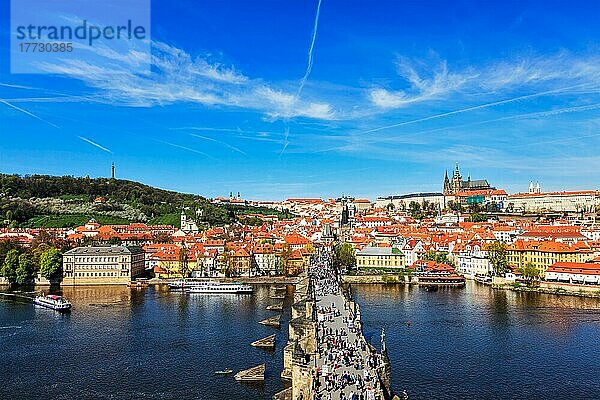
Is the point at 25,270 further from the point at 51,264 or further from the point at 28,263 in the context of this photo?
the point at 51,264

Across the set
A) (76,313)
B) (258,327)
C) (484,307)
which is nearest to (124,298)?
(76,313)

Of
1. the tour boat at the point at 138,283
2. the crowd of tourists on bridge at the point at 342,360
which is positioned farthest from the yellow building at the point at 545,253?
the tour boat at the point at 138,283

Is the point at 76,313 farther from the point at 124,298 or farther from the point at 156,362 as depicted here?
the point at 156,362

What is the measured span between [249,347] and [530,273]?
23.6 meters

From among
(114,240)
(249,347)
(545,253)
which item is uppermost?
(114,240)

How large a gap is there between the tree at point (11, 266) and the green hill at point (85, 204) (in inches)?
1027

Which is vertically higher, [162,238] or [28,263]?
[162,238]

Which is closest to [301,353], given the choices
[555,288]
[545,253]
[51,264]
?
[555,288]

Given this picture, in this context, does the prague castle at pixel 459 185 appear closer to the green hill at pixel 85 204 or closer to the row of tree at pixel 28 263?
the green hill at pixel 85 204

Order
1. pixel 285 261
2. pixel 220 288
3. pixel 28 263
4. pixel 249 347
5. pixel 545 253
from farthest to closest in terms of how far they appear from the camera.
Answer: pixel 285 261, pixel 545 253, pixel 28 263, pixel 220 288, pixel 249 347

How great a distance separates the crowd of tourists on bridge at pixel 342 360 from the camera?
42.9 feet

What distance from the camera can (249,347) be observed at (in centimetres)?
2217

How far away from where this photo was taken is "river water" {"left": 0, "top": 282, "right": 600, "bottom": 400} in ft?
58.0

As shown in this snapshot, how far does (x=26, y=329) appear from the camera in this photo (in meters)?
25.3
